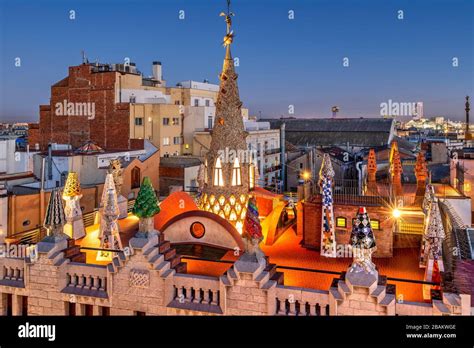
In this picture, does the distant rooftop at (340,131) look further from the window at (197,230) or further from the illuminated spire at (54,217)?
the illuminated spire at (54,217)

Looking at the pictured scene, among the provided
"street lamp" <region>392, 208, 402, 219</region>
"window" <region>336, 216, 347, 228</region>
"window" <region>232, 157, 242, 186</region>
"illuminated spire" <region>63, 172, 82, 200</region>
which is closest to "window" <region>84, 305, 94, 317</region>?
"illuminated spire" <region>63, 172, 82, 200</region>

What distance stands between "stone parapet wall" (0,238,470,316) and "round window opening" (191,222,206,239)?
488 cm

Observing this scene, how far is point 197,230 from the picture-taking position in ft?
61.2

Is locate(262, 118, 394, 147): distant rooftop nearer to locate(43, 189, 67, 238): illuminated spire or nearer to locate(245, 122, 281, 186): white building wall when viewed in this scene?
locate(245, 122, 281, 186): white building wall

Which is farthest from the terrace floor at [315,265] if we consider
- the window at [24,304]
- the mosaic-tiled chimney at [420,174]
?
the window at [24,304]

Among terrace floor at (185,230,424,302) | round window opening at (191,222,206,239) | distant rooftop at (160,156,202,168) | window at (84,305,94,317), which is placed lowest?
window at (84,305,94,317)

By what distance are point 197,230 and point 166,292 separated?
5.58 meters

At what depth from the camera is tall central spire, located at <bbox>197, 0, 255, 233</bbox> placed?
66.3 feet

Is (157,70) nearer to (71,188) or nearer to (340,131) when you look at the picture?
(340,131)

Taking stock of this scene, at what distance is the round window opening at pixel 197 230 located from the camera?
18562 millimetres

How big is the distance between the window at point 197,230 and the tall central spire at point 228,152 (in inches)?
74.0

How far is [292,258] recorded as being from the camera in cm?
1880

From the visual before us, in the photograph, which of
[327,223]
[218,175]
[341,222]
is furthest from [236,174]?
[341,222]
